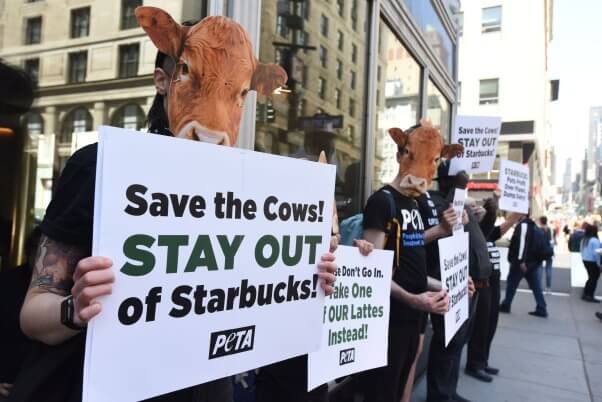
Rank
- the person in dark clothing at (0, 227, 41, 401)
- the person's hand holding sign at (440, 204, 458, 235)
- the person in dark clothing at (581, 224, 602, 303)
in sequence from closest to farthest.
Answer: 1. the person in dark clothing at (0, 227, 41, 401)
2. the person's hand holding sign at (440, 204, 458, 235)
3. the person in dark clothing at (581, 224, 602, 303)

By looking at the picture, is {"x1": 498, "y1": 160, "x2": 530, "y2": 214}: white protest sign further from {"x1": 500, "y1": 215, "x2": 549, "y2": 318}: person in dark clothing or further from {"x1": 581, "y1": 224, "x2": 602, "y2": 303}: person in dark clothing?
{"x1": 581, "y1": 224, "x2": 602, "y2": 303}: person in dark clothing

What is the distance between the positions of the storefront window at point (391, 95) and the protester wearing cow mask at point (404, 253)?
223cm

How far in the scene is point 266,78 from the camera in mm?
1814

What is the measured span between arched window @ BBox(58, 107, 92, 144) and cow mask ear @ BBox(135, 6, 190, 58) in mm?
2371

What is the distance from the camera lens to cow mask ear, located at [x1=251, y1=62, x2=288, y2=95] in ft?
5.85

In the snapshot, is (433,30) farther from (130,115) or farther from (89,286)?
(89,286)

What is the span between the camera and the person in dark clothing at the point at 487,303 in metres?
4.76

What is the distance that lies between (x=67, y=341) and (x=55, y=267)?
198 millimetres

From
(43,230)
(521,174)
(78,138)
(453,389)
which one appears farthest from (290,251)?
(521,174)

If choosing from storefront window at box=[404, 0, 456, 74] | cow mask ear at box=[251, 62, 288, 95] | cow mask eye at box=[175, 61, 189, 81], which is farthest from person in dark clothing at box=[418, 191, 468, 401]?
storefront window at box=[404, 0, 456, 74]

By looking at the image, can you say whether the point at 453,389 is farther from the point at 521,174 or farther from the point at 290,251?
the point at 290,251

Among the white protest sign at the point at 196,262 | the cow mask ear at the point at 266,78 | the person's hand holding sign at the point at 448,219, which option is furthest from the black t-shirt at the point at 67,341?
the person's hand holding sign at the point at 448,219

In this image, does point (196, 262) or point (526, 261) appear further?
point (526, 261)

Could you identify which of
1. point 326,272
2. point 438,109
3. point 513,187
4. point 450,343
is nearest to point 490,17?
point 438,109
